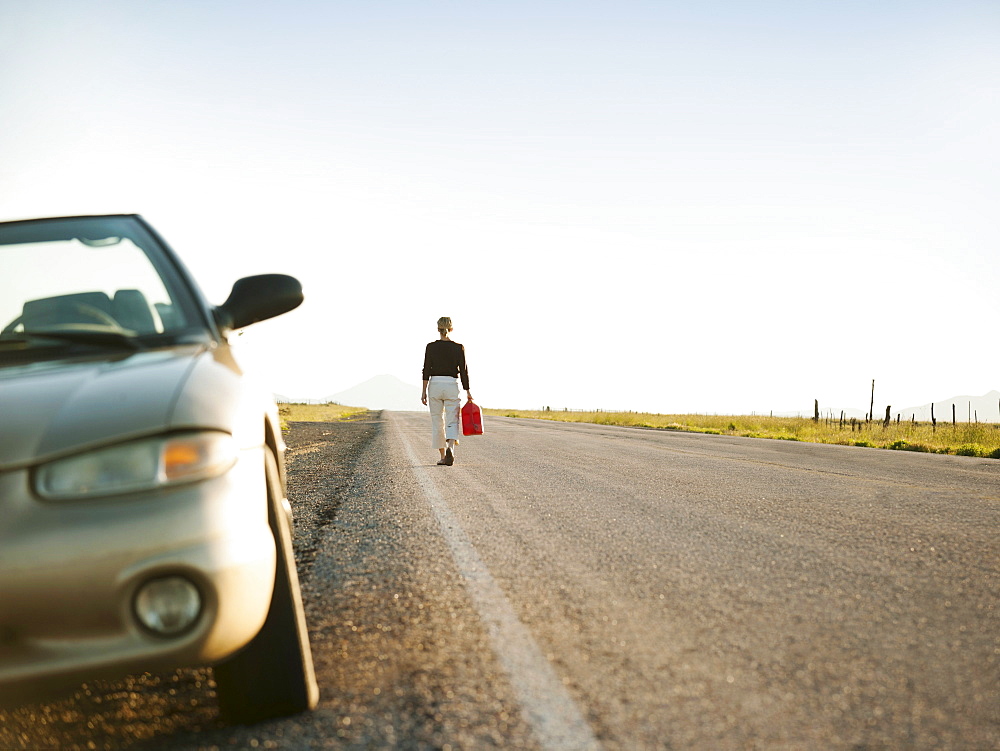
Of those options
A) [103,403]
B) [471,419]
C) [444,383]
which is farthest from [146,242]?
[471,419]

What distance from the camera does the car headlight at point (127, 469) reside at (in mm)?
1823

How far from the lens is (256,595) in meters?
1.97

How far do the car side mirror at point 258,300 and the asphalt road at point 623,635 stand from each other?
50.6 inches

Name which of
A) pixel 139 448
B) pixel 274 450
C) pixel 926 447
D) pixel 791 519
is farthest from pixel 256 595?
pixel 926 447

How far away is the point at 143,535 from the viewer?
1.78 m

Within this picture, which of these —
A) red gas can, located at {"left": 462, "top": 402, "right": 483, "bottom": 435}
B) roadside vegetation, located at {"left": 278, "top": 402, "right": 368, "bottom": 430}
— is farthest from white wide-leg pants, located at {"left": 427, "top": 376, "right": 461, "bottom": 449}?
roadside vegetation, located at {"left": 278, "top": 402, "right": 368, "bottom": 430}

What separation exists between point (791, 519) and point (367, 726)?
14.7 feet

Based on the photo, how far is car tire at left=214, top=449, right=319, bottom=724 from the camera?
2191mm

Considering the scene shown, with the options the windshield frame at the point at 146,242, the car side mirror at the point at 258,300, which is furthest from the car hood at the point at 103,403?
the car side mirror at the point at 258,300

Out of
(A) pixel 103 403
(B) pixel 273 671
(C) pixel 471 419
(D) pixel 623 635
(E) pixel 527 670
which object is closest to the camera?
(A) pixel 103 403

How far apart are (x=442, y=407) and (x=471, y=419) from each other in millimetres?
454

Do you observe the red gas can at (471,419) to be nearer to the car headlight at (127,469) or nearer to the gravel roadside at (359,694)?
the gravel roadside at (359,694)

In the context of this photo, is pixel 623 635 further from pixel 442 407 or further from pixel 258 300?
pixel 442 407

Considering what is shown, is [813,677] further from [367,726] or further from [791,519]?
[791,519]
